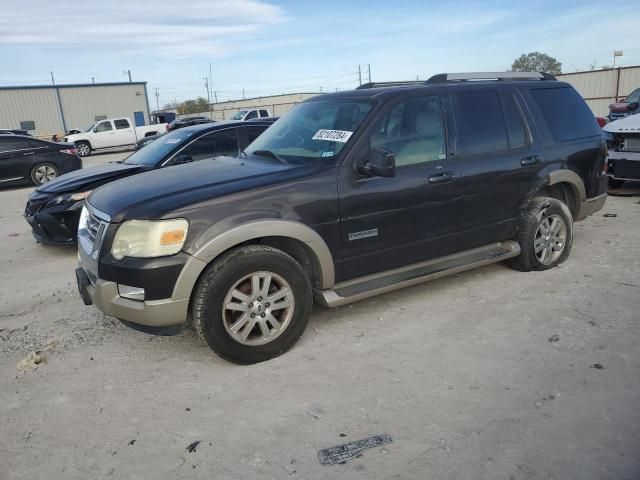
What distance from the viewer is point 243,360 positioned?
356cm

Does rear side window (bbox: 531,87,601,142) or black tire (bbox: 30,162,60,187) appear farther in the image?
black tire (bbox: 30,162,60,187)

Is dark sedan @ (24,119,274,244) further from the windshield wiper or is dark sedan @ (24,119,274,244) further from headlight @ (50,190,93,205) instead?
the windshield wiper

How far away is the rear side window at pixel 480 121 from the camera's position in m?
4.46

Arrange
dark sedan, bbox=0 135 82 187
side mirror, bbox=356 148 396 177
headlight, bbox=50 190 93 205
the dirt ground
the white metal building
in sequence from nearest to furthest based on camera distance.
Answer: the dirt ground, side mirror, bbox=356 148 396 177, headlight, bbox=50 190 93 205, dark sedan, bbox=0 135 82 187, the white metal building

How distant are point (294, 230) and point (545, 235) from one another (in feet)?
9.12

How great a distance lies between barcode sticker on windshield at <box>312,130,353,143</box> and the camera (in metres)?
3.98

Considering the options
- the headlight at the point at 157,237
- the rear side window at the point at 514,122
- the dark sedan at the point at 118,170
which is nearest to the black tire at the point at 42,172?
the dark sedan at the point at 118,170

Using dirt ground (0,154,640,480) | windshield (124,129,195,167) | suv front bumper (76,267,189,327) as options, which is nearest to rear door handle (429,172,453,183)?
dirt ground (0,154,640,480)

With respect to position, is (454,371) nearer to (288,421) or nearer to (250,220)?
(288,421)

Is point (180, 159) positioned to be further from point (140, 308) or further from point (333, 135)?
point (140, 308)

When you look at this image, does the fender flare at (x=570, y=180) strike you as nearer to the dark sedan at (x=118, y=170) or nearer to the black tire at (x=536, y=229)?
the black tire at (x=536, y=229)

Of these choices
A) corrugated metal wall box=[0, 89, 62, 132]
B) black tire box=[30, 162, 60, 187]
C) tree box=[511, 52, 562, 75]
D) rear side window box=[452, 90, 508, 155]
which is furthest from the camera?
tree box=[511, 52, 562, 75]

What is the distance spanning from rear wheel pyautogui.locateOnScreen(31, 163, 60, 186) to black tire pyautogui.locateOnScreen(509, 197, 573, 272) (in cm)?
1226

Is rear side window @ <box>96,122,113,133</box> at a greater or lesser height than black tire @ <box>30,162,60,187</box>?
greater
